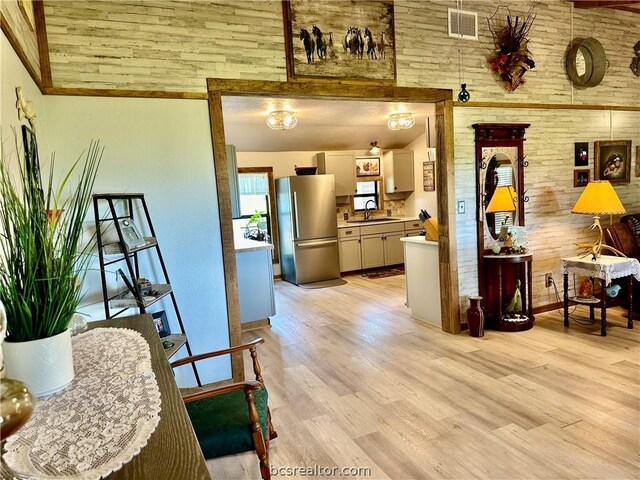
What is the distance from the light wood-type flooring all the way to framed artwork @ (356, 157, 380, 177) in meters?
3.93

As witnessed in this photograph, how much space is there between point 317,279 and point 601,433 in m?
4.81

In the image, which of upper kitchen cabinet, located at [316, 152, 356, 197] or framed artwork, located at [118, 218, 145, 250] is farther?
upper kitchen cabinet, located at [316, 152, 356, 197]

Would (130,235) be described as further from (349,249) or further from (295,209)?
(349,249)

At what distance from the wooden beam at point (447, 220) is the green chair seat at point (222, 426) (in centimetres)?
262

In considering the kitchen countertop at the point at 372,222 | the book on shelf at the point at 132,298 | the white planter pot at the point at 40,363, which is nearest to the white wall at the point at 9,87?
the white planter pot at the point at 40,363

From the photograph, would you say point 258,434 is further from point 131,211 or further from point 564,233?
point 564,233

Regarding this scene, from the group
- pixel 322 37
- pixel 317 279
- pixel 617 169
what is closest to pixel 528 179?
pixel 617 169

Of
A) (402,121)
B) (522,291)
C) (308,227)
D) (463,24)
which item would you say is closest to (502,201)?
(522,291)

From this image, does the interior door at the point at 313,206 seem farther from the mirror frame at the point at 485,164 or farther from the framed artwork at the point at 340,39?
the framed artwork at the point at 340,39

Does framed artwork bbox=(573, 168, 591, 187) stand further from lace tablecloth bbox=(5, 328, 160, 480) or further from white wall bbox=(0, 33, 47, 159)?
white wall bbox=(0, 33, 47, 159)

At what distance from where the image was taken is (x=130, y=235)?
2.59m

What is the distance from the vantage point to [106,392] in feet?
3.68

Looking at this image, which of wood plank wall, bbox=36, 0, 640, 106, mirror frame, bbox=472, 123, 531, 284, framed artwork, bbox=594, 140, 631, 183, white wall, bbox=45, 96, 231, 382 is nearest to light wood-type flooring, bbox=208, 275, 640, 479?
white wall, bbox=45, 96, 231, 382

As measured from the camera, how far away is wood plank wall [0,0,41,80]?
5.85ft
